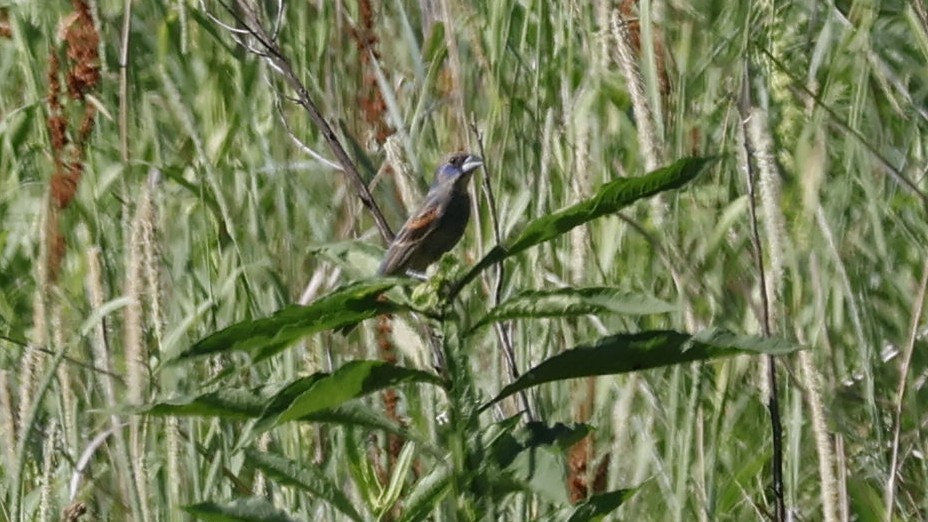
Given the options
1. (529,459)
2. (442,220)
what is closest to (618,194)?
(529,459)

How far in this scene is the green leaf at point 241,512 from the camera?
1.64m

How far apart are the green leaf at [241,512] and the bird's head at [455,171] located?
1.23 meters

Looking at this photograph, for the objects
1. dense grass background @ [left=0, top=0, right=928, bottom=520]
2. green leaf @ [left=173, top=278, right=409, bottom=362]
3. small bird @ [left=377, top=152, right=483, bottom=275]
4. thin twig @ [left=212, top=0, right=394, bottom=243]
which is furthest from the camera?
small bird @ [left=377, top=152, right=483, bottom=275]

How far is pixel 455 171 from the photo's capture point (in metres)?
3.26

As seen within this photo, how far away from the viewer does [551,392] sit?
2.58m

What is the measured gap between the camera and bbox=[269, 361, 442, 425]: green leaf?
58.8 inches

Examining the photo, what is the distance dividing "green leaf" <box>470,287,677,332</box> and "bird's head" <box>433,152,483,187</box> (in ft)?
4.13

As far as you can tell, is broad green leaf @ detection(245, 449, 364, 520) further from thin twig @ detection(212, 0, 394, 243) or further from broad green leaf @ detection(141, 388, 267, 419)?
thin twig @ detection(212, 0, 394, 243)

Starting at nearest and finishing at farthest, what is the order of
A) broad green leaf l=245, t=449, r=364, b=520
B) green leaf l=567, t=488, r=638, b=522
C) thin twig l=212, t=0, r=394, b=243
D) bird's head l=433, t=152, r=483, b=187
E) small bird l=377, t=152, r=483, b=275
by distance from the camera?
green leaf l=567, t=488, r=638, b=522 < broad green leaf l=245, t=449, r=364, b=520 < thin twig l=212, t=0, r=394, b=243 < bird's head l=433, t=152, r=483, b=187 < small bird l=377, t=152, r=483, b=275

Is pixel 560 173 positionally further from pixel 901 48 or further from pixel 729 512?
pixel 901 48

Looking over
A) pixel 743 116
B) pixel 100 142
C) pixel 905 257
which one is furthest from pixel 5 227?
pixel 743 116

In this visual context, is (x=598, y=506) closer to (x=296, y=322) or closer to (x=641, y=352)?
(x=641, y=352)

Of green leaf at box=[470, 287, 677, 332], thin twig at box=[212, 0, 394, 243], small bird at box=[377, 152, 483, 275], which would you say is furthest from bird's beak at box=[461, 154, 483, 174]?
green leaf at box=[470, 287, 677, 332]

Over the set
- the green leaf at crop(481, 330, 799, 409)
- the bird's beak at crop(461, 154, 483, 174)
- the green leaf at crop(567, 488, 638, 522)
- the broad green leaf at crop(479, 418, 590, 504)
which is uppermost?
the bird's beak at crop(461, 154, 483, 174)
